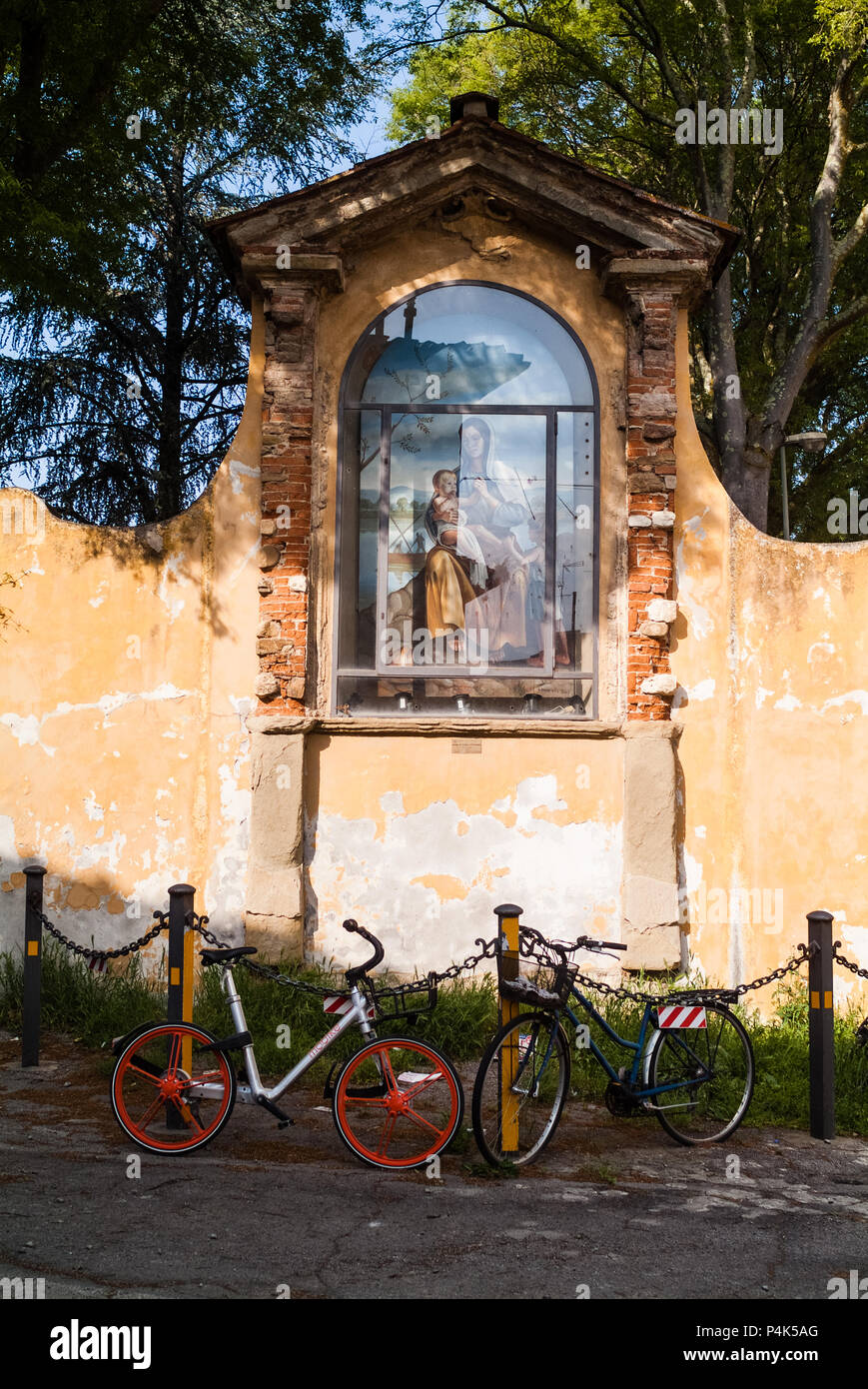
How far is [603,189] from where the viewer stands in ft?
28.3

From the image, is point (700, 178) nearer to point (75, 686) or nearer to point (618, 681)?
point (618, 681)

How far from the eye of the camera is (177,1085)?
19.4 ft

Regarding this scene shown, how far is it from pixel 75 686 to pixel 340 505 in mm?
2333

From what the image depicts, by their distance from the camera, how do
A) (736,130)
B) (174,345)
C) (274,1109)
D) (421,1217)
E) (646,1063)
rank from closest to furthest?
(421,1217)
(274,1109)
(646,1063)
(736,130)
(174,345)

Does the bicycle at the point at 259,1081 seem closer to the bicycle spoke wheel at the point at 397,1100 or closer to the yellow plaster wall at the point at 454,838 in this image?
the bicycle spoke wheel at the point at 397,1100

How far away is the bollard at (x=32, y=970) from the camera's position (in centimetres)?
752

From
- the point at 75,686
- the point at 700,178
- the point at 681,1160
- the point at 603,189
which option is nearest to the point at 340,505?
the point at 75,686

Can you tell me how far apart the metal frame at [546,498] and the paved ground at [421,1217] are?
331cm

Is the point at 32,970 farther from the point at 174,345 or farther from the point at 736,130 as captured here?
the point at 736,130

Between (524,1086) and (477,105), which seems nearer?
(524,1086)

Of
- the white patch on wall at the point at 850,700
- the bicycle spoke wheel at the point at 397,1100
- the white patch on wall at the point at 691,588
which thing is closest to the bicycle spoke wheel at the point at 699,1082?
the bicycle spoke wheel at the point at 397,1100

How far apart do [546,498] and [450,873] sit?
2860 mm

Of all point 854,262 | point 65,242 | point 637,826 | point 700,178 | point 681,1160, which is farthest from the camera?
point 854,262

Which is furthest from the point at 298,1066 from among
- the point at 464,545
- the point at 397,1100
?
the point at 464,545
